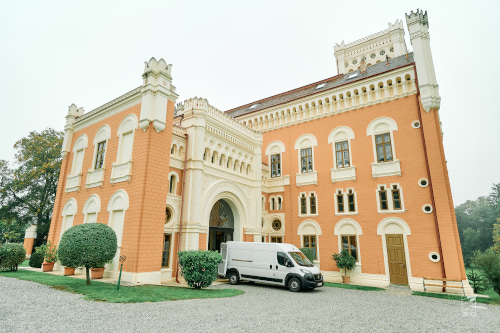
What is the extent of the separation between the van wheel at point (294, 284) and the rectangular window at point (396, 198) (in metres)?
9.25

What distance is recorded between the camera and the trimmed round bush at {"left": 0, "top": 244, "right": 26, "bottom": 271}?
1519cm

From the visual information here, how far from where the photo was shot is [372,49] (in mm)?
38719

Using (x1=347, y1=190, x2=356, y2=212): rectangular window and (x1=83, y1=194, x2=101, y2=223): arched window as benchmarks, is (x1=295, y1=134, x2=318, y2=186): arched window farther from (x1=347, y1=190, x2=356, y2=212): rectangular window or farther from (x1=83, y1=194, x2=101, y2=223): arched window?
(x1=83, y1=194, x2=101, y2=223): arched window

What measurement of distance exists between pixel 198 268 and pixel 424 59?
19534 mm

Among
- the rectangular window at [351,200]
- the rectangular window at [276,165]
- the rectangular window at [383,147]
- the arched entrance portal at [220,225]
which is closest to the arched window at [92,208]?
the arched entrance portal at [220,225]

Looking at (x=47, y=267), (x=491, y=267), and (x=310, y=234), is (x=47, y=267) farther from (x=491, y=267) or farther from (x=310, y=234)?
(x=491, y=267)

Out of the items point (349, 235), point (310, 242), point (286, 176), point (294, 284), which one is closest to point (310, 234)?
point (310, 242)

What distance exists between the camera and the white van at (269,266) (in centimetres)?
1305

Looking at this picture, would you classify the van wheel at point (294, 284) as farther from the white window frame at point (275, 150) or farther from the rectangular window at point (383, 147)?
the rectangular window at point (383, 147)

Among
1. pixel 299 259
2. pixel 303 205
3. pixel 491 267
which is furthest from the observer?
pixel 303 205

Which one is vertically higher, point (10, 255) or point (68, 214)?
point (68, 214)

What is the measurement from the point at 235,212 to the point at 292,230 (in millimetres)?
5251

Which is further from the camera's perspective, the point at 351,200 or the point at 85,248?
the point at 351,200

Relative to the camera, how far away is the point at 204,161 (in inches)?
645
